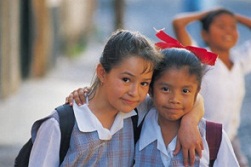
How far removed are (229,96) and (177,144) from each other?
1.62 meters

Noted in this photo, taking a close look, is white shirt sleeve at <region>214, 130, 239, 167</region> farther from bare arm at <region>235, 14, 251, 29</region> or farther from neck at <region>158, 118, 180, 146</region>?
bare arm at <region>235, 14, 251, 29</region>

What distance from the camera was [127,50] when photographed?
4.00 metres

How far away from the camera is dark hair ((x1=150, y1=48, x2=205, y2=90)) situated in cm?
412

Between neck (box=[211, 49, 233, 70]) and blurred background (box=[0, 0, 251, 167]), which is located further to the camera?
blurred background (box=[0, 0, 251, 167])

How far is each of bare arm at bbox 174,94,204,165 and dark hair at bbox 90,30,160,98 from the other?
0.32 meters

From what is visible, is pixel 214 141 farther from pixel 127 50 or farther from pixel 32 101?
pixel 32 101

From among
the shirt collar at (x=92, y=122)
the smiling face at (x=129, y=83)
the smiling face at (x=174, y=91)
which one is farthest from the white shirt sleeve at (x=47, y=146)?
the smiling face at (x=174, y=91)

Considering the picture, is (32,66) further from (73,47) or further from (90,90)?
(90,90)

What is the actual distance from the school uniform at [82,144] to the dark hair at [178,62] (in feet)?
1.08

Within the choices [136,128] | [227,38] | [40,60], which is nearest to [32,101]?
[40,60]

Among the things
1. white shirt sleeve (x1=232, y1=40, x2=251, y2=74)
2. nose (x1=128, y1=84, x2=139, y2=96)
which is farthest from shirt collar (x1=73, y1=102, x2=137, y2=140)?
white shirt sleeve (x1=232, y1=40, x2=251, y2=74)

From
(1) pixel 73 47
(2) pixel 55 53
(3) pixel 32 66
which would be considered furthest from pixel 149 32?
(3) pixel 32 66

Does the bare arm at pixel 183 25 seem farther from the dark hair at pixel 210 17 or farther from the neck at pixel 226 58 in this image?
the neck at pixel 226 58

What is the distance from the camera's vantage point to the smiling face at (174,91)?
409cm
